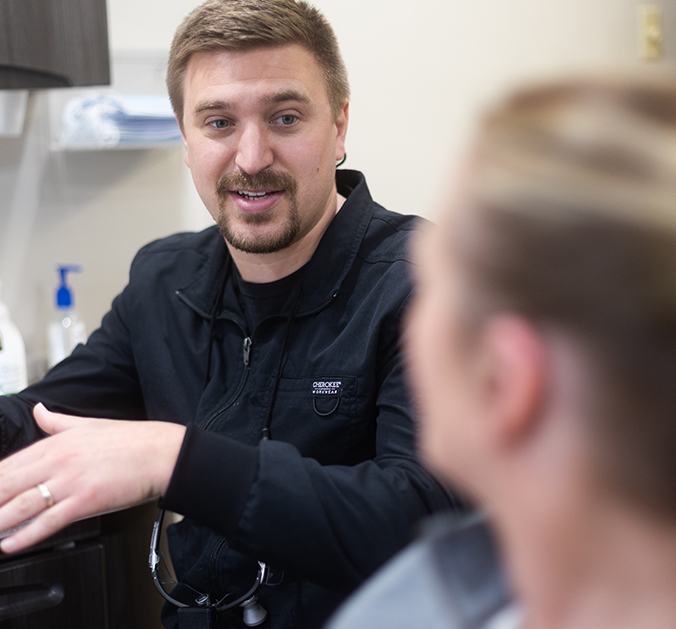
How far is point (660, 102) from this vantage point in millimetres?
526

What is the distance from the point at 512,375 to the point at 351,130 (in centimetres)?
208

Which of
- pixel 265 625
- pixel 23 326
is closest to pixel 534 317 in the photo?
pixel 265 625

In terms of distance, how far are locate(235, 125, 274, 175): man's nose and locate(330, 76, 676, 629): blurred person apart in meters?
0.95

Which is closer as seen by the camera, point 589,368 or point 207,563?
point 589,368

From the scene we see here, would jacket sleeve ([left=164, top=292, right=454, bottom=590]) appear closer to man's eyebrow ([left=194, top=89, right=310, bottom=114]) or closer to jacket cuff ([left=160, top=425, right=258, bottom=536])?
jacket cuff ([left=160, top=425, right=258, bottom=536])

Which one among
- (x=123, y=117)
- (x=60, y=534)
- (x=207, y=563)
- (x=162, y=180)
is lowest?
(x=60, y=534)

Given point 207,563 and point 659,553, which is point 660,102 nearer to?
point 659,553

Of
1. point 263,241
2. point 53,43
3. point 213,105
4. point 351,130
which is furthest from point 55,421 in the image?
point 351,130

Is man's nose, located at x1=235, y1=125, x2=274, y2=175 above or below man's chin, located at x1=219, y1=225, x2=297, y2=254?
above

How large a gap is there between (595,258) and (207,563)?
1023 mm

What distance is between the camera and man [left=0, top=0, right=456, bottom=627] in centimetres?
122

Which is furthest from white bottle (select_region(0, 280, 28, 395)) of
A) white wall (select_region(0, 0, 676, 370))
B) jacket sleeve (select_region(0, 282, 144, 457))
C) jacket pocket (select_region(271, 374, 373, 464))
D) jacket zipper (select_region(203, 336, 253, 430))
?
jacket pocket (select_region(271, 374, 373, 464))

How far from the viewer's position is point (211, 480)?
1083 millimetres

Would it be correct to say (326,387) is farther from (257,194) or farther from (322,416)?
(257,194)
